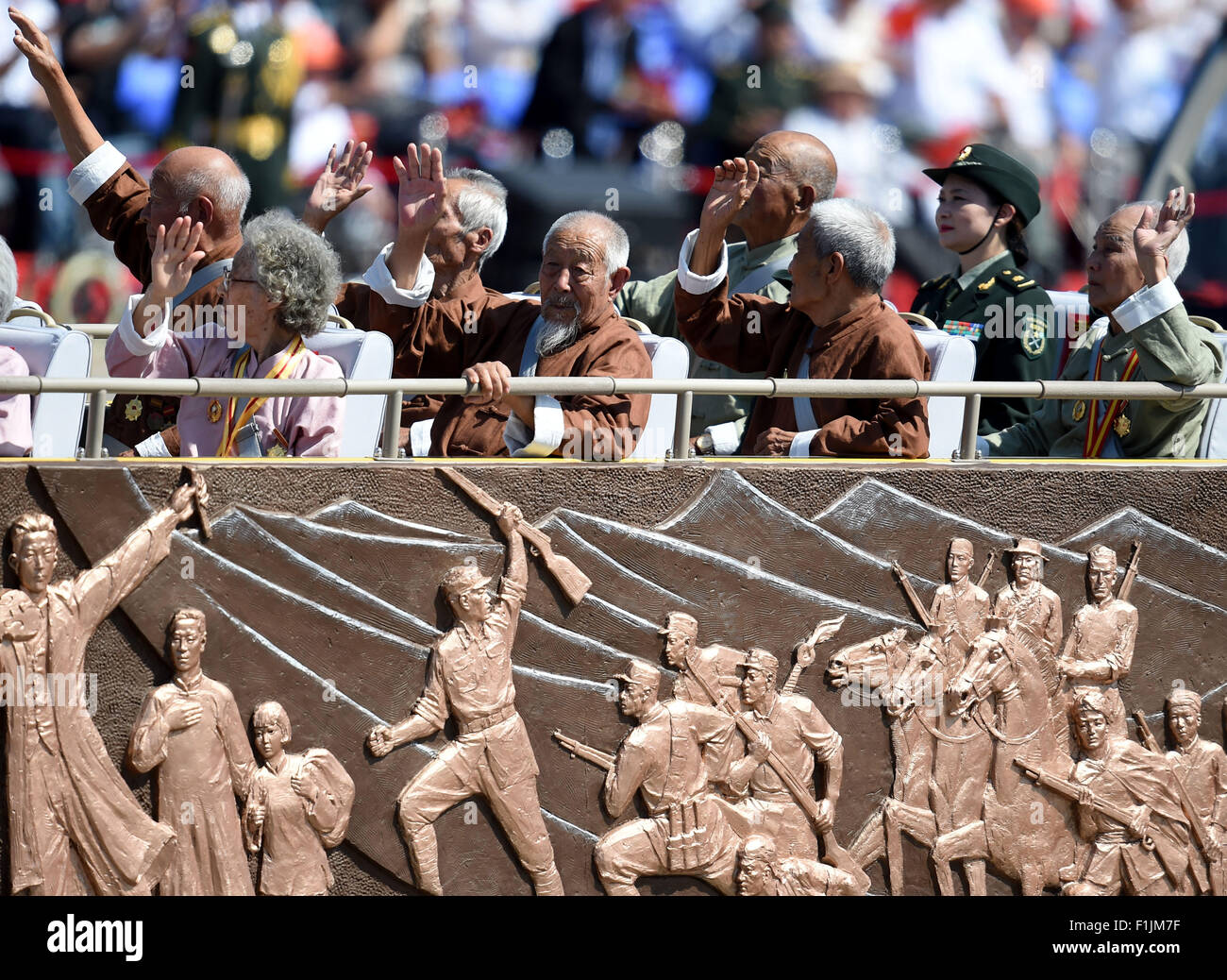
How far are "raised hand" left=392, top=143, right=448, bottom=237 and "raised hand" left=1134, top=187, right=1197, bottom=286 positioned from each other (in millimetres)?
2250

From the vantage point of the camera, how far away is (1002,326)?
653cm

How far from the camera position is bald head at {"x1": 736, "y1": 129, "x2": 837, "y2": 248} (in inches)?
249

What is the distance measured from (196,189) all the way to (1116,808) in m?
3.55

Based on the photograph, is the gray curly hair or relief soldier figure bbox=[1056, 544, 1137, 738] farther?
relief soldier figure bbox=[1056, 544, 1137, 738]

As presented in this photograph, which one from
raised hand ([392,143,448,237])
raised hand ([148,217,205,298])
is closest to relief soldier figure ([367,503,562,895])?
raised hand ([148,217,205,298])

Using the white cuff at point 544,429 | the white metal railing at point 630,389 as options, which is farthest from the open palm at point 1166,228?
the white cuff at point 544,429

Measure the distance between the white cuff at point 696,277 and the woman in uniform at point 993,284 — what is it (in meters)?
1.20

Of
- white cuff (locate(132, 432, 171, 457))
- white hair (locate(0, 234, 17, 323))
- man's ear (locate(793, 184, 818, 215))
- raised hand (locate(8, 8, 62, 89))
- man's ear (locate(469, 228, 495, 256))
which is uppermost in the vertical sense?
raised hand (locate(8, 8, 62, 89))

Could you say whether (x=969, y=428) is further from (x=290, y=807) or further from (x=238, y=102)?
(x=238, y=102)

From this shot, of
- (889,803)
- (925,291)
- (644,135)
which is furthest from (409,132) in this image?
(889,803)

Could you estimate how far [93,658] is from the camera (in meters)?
4.55

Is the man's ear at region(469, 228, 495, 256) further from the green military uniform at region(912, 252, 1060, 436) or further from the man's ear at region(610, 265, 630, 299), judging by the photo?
the green military uniform at region(912, 252, 1060, 436)

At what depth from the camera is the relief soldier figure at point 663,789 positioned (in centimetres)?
500

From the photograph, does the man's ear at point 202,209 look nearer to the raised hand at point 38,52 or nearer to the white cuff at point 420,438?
the raised hand at point 38,52
